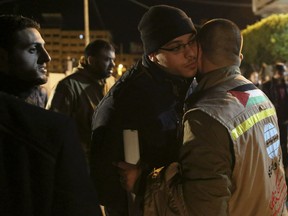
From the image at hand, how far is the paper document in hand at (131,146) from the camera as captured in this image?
2.22m

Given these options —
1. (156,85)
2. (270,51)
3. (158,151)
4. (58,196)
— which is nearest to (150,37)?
(156,85)

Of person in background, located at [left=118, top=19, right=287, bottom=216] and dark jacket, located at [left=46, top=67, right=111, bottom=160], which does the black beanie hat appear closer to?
person in background, located at [left=118, top=19, right=287, bottom=216]

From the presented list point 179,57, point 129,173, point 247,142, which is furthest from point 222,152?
point 179,57

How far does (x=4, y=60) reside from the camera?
1.76m

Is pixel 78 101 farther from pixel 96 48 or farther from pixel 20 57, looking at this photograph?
pixel 20 57

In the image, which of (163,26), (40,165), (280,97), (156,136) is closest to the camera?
(40,165)

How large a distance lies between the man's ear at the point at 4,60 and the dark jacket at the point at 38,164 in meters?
0.58

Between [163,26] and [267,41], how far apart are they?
15.5 meters

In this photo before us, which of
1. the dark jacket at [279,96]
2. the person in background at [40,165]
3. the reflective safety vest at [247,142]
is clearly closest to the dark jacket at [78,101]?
the reflective safety vest at [247,142]

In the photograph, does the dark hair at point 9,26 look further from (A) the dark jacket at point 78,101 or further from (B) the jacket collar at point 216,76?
(A) the dark jacket at point 78,101

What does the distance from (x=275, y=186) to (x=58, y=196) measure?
1.45 meters

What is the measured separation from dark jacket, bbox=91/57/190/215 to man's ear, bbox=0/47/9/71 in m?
0.88

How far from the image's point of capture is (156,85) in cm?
259

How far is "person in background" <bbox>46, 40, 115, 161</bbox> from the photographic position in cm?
446
